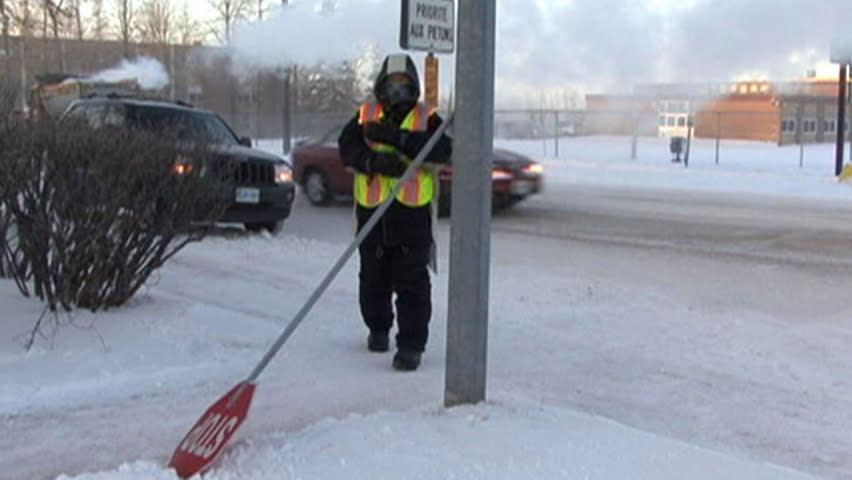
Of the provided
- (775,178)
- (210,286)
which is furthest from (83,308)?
(775,178)

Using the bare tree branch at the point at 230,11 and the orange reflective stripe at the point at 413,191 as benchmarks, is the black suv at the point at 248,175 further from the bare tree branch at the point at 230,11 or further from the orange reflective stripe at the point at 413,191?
the bare tree branch at the point at 230,11

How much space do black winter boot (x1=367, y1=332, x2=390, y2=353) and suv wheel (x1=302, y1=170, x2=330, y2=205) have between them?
11146 millimetres

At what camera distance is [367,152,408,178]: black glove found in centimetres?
539

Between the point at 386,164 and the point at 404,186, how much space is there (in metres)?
0.16

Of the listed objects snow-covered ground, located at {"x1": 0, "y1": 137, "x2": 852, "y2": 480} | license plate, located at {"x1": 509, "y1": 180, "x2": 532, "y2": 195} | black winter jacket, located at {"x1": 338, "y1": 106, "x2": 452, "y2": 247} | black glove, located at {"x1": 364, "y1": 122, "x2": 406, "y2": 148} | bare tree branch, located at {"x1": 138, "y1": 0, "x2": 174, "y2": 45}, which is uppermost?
bare tree branch, located at {"x1": 138, "y1": 0, "x2": 174, "y2": 45}

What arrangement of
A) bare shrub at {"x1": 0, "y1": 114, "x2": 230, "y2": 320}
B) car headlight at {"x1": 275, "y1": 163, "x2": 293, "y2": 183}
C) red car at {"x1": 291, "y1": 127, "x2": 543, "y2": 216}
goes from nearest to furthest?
bare shrub at {"x1": 0, "y1": 114, "x2": 230, "y2": 320}
car headlight at {"x1": 275, "y1": 163, "x2": 293, "y2": 183}
red car at {"x1": 291, "y1": 127, "x2": 543, "y2": 216}

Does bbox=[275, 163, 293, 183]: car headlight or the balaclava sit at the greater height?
the balaclava

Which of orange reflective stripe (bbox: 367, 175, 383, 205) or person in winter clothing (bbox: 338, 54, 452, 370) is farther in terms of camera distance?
orange reflective stripe (bbox: 367, 175, 383, 205)

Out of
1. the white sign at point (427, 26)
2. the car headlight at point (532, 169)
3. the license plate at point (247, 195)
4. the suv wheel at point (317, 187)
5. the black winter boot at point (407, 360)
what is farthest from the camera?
the suv wheel at point (317, 187)

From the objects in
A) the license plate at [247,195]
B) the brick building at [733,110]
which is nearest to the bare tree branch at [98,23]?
the brick building at [733,110]

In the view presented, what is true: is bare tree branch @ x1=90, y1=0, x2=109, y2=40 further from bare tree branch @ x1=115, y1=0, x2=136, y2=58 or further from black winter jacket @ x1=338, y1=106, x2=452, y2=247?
black winter jacket @ x1=338, y1=106, x2=452, y2=247

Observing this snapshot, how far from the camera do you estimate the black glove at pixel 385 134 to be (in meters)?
5.38

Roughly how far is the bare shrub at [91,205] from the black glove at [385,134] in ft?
5.08

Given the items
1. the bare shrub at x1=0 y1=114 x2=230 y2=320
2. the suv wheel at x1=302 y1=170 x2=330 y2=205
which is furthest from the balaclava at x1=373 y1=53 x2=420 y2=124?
the suv wheel at x1=302 y1=170 x2=330 y2=205
